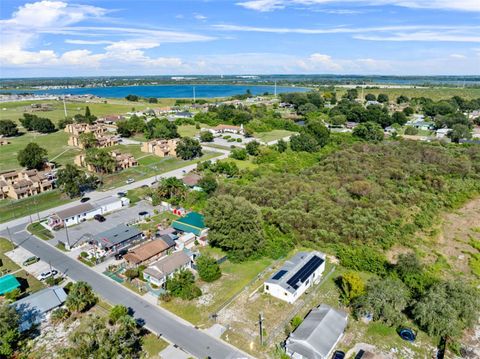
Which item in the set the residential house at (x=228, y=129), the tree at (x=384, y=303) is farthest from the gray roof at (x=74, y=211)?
the residential house at (x=228, y=129)

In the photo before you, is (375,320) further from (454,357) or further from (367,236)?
(367,236)

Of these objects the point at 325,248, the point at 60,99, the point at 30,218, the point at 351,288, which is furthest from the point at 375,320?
the point at 60,99

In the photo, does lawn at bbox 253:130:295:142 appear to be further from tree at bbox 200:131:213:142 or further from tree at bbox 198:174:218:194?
tree at bbox 198:174:218:194

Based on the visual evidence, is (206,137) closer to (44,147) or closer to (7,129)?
(44,147)

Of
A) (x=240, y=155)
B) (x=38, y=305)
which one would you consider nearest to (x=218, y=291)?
(x=38, y=305)

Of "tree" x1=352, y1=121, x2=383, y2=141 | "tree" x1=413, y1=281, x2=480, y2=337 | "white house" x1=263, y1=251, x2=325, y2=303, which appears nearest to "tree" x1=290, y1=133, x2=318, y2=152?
"tree" x1=352, y1=121, x2=383, y2=141
